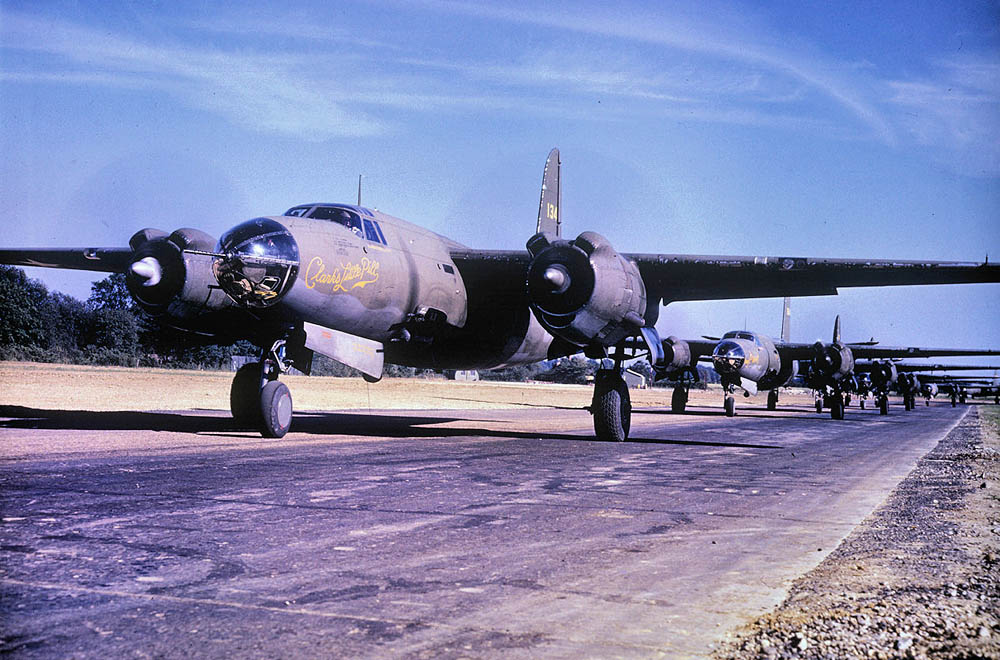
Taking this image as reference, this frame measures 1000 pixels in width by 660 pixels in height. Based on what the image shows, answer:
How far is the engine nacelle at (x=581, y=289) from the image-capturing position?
48.3 feet

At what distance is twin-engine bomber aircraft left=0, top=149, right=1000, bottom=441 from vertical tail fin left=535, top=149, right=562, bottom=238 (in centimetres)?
592

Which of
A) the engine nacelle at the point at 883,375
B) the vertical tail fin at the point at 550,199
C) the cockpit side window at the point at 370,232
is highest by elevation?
the vertical tail fin at the point at 550,199

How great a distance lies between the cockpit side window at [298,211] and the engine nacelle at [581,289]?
4.31 m

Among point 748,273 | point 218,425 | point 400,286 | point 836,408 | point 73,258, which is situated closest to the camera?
point 400,286

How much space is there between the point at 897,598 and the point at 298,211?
12.6m

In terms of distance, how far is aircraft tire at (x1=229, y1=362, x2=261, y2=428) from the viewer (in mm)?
14734

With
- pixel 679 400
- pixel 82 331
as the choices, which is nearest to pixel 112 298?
pixel 82 331

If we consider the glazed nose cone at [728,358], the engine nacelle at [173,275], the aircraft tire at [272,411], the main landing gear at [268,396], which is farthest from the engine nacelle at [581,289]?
the glazed nose cone at [728,358]

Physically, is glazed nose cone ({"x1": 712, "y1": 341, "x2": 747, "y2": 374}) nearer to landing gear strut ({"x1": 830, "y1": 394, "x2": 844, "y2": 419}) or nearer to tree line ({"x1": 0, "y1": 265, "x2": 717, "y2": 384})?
landing gear strut ({"x1": 830, "y1": 394, "x2": 844, "y2": 419})

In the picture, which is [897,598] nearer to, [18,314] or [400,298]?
[400,298]

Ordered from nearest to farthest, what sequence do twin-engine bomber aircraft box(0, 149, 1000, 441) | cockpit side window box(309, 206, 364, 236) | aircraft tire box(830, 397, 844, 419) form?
twin-engine bomber aircraft box(0, 149, 1000, 441), cockpit side window box(309, 206, 364, 236), aircraft tire box(830, 397, 844, 419)

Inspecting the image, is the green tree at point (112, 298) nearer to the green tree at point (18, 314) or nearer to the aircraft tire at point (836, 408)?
the green tree at point (18, 314)

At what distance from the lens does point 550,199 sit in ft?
78.6

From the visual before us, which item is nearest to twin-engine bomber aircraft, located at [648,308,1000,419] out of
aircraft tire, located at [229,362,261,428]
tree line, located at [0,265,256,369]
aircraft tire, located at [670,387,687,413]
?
aircraft tire, located at [670,387,687,413]
